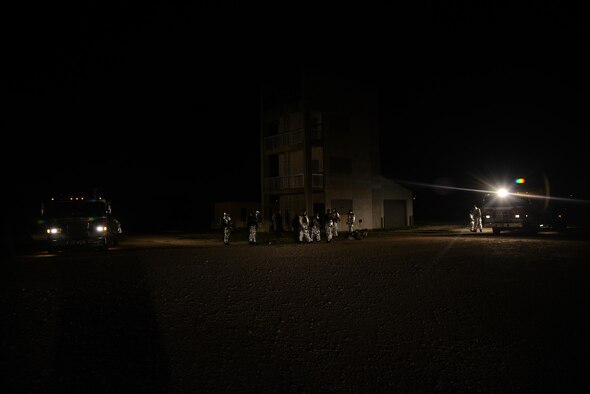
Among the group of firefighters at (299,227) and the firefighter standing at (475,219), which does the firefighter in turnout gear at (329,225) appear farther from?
the firefighter standing at (475,219)

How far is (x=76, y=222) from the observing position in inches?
699

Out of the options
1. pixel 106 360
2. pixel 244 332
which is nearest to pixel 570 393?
pixel 244 332

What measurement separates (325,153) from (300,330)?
25.6 metres

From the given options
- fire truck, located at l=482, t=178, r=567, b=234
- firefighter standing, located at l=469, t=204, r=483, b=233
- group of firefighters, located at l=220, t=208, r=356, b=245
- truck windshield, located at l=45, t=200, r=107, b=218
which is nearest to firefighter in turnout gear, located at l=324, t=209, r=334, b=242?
group of firefighters, located at l=220, t=208, r=356, b=245

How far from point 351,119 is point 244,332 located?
2852cm

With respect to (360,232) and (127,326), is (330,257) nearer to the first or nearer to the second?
(127,326)

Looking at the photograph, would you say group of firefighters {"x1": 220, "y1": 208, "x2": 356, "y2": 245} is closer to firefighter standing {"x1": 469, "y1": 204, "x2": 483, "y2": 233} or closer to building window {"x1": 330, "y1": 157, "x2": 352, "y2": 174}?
building window {"x1": 330, "y1": 157, "x2": 352, "y2": 174}

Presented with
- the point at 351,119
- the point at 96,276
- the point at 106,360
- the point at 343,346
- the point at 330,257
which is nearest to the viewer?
the point at 106,360

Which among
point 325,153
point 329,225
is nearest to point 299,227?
point 329,225

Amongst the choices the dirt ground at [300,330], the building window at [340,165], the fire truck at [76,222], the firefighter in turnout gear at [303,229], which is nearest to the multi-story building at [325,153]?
the building window at [340,165]

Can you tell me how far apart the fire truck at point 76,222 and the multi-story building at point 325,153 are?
14.5 meters

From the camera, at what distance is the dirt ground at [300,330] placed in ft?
14.4

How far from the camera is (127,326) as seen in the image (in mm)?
6145

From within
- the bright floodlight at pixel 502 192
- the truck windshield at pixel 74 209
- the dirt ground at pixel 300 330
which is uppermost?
the bright floodlight at pixel 502 192
